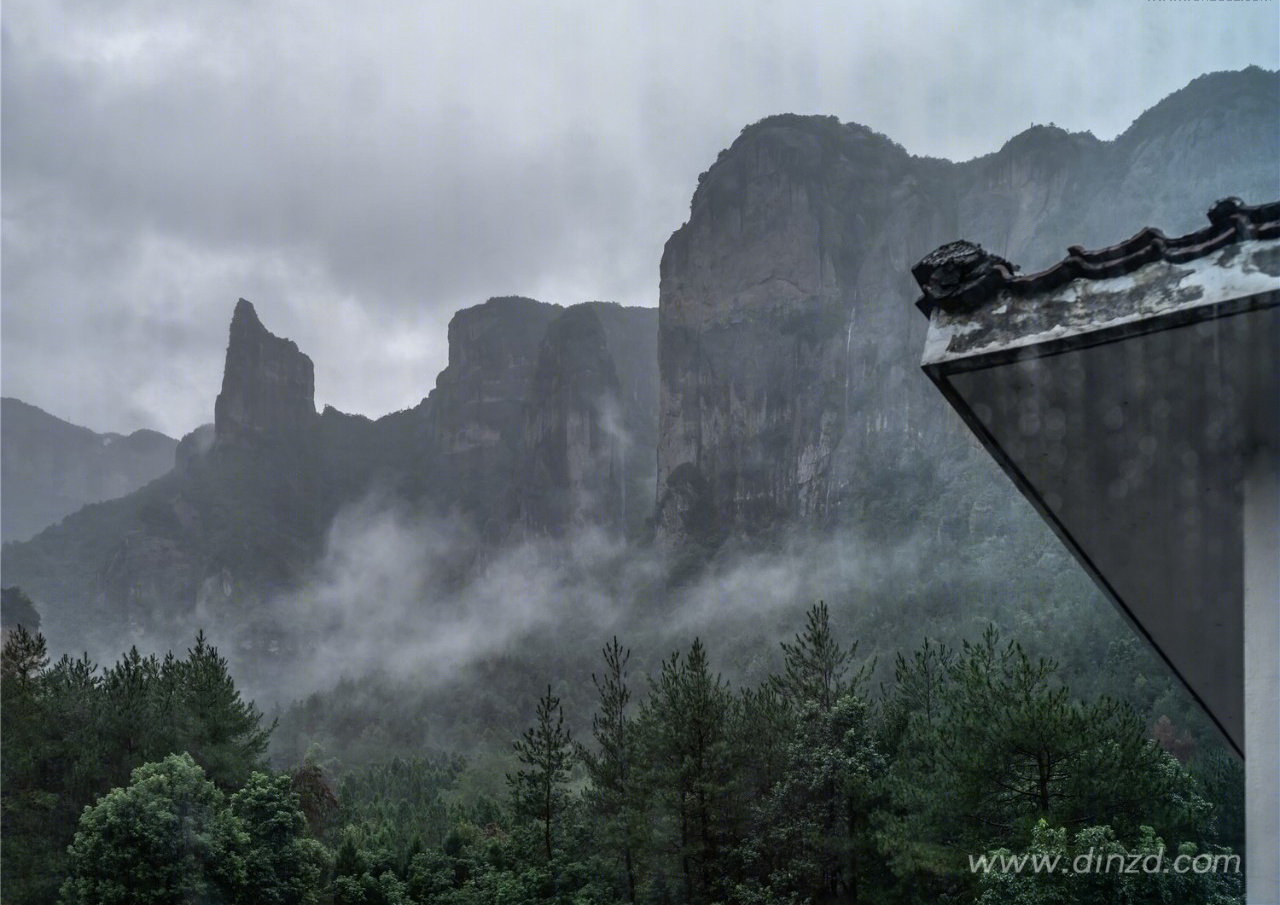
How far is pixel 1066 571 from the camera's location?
52031mm

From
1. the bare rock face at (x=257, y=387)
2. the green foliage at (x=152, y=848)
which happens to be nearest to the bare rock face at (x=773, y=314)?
the bare rock face at (x=257, y=387)

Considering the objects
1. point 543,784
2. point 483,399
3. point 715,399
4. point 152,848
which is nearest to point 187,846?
point 152,848

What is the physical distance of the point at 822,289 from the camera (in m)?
106

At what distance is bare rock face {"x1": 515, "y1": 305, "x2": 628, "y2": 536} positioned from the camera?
127 metres

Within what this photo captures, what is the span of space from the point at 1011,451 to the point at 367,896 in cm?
2569

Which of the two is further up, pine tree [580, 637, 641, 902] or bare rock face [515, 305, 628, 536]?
bare rock face [515, 305, 628, 536]

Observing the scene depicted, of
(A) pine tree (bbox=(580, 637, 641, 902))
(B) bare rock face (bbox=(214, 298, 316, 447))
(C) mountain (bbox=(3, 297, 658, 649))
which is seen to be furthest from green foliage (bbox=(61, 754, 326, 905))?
(B) bare rock face (bbox=(214, 298, 316, 447))

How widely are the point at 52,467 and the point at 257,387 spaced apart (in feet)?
223

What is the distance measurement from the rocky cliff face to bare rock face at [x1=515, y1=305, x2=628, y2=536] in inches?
726

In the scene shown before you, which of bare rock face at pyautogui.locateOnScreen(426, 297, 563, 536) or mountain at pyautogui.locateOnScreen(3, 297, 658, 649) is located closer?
mountain at pyautogui.locateOnScreen(3, 297, 658, 649)

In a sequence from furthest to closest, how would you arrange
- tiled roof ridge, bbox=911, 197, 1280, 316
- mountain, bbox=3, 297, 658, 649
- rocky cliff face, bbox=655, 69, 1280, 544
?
mountain, bbox=3, 297, 658, 649, rocky cliff face, bbox=655, 69, 1280, 544, tiled roof ridge, bbox=911, 197, 1280, 316

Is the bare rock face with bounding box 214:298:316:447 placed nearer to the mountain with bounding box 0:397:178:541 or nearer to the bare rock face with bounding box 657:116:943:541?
the mountain with bounding box 0:397:178:541

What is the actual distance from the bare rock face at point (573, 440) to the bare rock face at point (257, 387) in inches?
1502

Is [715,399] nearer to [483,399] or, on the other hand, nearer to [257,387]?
[483,399]
